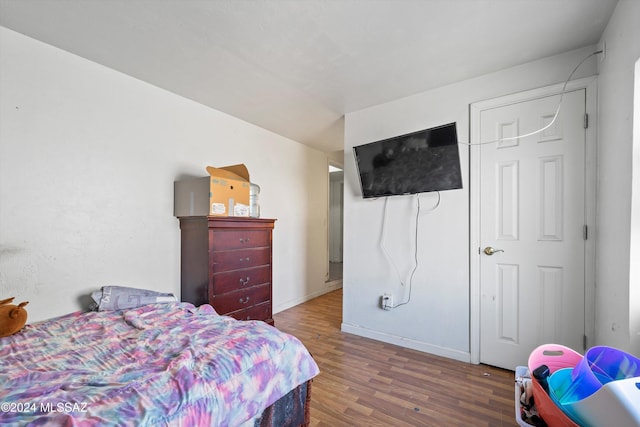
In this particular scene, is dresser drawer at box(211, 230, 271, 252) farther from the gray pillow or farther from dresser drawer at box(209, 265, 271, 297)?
the gray pillow

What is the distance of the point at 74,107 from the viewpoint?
196cm

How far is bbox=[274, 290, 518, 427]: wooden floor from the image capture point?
1641 millimetres

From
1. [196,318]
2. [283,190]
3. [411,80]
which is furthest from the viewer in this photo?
[283,190]

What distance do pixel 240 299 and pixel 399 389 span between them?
4.85 feet

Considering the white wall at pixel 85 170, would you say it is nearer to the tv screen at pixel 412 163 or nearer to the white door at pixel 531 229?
the tv screen at pixel 412 163

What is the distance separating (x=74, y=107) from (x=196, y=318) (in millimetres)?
1753

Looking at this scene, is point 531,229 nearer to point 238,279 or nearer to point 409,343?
point 409,343

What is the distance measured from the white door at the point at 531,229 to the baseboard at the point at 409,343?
0.66 feet

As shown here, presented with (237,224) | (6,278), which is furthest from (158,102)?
(6,278)

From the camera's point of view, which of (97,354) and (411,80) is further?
(411,80)

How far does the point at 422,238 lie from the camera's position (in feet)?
8.42

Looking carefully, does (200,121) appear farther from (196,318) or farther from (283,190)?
(196,318)

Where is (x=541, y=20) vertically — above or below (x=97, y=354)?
above

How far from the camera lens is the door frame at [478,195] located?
1872 mm
